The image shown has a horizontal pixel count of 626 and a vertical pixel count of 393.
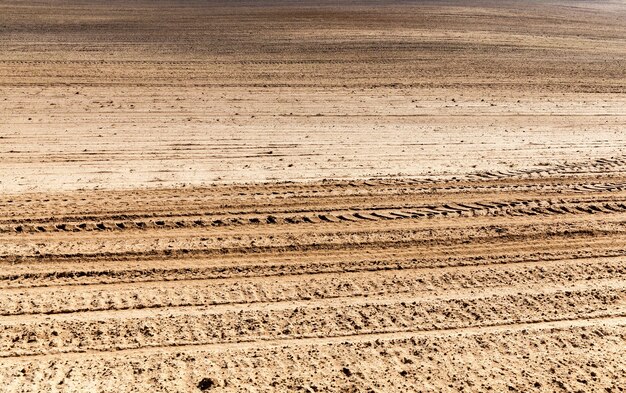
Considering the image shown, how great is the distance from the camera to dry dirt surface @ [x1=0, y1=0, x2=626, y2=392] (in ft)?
A: 16.7

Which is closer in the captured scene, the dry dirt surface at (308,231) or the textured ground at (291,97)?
the dry dirt surface at (308,231)

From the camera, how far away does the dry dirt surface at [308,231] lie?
5.09 meters

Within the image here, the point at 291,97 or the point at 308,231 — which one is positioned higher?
the point at 291,97

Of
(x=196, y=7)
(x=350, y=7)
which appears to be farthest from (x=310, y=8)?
(x=196, y=7)

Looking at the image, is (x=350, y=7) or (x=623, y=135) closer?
(x=623, y=135)

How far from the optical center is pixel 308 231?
7188 mm

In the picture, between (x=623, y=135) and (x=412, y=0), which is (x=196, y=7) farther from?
(x=623, y=135)

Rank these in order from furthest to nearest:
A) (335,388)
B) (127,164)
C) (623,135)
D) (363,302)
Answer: (623,135)
(127,164)
(363,302)
(335,388)

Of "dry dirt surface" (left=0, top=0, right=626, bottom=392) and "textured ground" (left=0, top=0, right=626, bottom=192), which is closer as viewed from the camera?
"dry dirt surface" (left=0, top=0, right=626, bottom=392)

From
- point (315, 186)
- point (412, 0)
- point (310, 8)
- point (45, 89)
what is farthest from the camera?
point (412, 0)

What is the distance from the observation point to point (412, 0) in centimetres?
3156

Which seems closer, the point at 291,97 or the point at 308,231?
the point at 308,231

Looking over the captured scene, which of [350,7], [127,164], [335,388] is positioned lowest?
[335,388]

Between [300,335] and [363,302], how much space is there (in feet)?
2.45
